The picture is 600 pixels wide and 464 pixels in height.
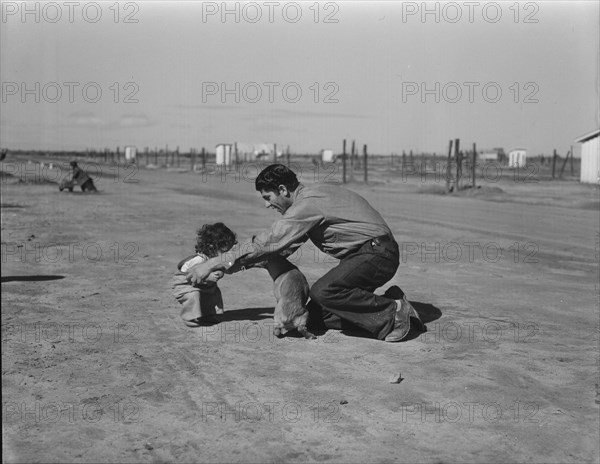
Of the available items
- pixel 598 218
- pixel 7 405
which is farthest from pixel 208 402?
pixel 598 218

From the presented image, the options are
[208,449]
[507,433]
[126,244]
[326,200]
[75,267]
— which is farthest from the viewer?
[126,244]

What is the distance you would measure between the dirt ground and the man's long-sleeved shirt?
711 mm

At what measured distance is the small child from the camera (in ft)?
18.5

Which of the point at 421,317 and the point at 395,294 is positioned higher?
the point at 395,294

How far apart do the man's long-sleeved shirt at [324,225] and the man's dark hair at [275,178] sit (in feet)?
0.37

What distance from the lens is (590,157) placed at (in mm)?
35938

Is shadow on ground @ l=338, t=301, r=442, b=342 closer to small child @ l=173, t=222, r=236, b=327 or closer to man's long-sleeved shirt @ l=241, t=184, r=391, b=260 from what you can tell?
man's long-sleeved shirt @ l=241, t=184, r=391, b=260

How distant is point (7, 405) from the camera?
390cm

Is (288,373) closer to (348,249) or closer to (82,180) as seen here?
(348,249)

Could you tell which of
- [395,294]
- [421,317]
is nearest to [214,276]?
[395,294]

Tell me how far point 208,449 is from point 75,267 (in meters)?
6.04

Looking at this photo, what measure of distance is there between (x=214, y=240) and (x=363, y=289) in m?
1.21

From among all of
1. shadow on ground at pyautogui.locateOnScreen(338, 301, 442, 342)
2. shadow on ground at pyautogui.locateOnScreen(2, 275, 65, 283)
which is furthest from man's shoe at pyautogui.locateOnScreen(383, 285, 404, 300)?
shadow on ground at pyautogui.locateOnScreen(2, 275, 65, 283)

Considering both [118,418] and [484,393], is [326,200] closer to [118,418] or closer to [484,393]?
[484,393]
